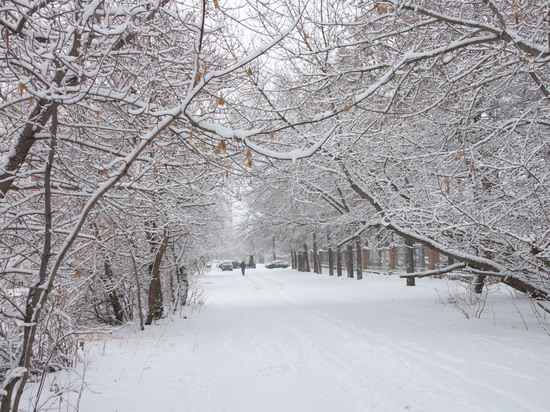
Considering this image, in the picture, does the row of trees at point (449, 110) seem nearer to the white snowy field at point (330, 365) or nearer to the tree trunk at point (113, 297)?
the white snowy field at point (330, 365)

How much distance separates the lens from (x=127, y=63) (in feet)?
17.3

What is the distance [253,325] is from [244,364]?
4.09 m

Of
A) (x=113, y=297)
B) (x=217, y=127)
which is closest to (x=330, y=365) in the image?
(x=217, y=127)

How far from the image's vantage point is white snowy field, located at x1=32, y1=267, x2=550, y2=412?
4848mm

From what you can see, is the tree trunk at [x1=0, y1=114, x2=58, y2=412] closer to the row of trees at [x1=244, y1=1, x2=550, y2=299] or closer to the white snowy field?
the white snowy field

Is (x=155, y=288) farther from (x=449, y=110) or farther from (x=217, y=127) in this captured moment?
(x=217, y=127)

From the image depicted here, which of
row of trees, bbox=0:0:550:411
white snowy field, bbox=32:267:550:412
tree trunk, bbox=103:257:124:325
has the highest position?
row of trees, bbox=0:0:550:411

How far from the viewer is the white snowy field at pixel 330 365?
4848 millimetres

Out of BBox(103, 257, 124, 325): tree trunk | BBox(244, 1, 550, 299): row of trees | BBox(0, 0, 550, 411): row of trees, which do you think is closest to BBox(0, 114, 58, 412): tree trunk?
BBox(0, 0, 550, 411): row of trees

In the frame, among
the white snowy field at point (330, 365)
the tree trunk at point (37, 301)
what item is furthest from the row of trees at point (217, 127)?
the white snowy field at point (330, 365)

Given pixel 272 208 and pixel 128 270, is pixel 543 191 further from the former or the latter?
pixel 272 208

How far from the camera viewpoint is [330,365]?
6504 millimetres

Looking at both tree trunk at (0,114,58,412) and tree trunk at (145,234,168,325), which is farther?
tree trunk at (145,234,168,325)

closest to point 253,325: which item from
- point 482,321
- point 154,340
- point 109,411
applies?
point 154,340
